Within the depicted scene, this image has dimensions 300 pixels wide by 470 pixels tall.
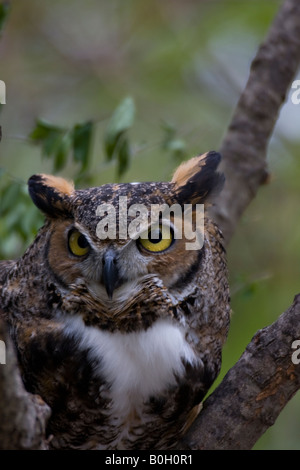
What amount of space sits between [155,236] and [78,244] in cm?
24

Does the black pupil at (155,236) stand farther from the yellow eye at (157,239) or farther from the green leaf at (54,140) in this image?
the green leaf at (54,140)

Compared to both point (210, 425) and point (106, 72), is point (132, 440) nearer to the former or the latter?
point (210, 425)

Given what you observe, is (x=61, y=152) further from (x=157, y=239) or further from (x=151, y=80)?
(x=151, y=80)

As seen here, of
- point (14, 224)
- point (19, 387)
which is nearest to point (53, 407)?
point (19, 387)

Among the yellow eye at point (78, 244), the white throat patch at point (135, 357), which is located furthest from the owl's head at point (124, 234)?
the white throat patch at point (135, 357)

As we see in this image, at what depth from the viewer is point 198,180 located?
2348mm

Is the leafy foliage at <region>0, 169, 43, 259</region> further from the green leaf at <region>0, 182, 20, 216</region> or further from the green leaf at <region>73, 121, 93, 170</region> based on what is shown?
the green leaf at <region>73, 121, 93, 170</region>

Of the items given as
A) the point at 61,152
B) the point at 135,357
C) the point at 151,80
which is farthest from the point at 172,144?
the point at 151,80

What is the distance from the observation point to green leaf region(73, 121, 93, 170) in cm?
289

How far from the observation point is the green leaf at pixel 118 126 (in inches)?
108

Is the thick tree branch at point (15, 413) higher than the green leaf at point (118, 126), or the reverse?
the green leaf at point (118, 126)

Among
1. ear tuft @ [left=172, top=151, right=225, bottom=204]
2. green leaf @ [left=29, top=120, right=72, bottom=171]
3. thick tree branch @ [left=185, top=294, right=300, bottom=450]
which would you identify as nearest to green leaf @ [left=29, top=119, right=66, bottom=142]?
green leaf @ [left=29, top=120, right=72, bottom=171]

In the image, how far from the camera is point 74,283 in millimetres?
2197

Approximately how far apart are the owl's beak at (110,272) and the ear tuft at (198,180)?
342 mm
